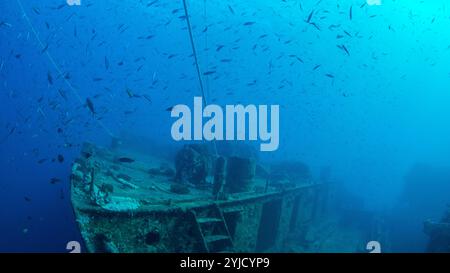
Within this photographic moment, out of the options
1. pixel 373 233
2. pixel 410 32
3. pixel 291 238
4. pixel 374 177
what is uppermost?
pixel 410 32

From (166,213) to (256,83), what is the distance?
382 ft

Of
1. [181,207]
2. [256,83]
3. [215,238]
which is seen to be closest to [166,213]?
[181,207]

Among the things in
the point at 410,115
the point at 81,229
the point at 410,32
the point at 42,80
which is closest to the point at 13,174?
the point at 81,229

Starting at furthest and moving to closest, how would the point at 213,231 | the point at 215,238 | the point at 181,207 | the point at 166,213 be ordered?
the point at 213,231 → the point at 215,238 → the point at 181,207 → the point at 166,213

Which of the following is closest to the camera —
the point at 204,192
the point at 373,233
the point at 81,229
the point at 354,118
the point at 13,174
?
the point at 81,229

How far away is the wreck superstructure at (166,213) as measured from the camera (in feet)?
19.9

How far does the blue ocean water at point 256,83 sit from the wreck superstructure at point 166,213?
13801 millimetres

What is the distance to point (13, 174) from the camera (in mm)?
66500

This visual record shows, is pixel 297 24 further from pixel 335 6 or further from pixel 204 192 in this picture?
pixel 204 192

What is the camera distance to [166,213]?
22.6 feet

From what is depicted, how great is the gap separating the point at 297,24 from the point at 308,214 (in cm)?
9933

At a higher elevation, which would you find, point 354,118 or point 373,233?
point 373,233

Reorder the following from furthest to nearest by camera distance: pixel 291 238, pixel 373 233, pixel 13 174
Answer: pixel 13 174 → pixel 373 233 → pixel 291 238

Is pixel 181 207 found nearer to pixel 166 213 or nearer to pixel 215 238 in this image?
pixel 166 213
